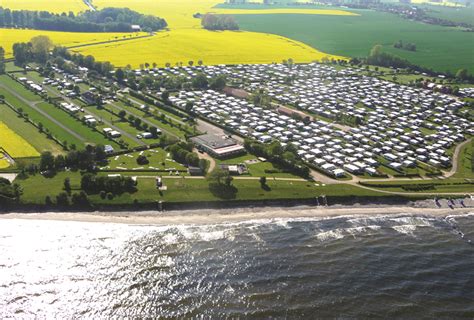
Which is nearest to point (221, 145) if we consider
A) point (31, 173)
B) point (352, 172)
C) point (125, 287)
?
point (352, 172)

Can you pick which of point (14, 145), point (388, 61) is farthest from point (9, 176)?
point (388, 61)

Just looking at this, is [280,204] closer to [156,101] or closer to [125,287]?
[125,287]

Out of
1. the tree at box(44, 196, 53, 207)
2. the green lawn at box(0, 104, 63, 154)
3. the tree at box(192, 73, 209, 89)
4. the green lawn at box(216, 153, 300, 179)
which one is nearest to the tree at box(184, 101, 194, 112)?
the tree at box(192, 73, 209, 89)

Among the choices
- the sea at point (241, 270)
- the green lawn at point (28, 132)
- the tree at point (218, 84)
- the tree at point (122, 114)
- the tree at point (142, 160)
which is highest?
the tree at point (218, 84)

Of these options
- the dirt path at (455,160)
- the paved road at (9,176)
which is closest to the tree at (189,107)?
the paved road at (9,176)

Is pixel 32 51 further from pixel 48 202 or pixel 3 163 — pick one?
pixel 48 202

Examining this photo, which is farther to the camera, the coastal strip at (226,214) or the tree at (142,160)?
the tree at (142,160)

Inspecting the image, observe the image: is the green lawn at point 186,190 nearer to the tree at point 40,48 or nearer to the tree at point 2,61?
the tree at point 2,61
